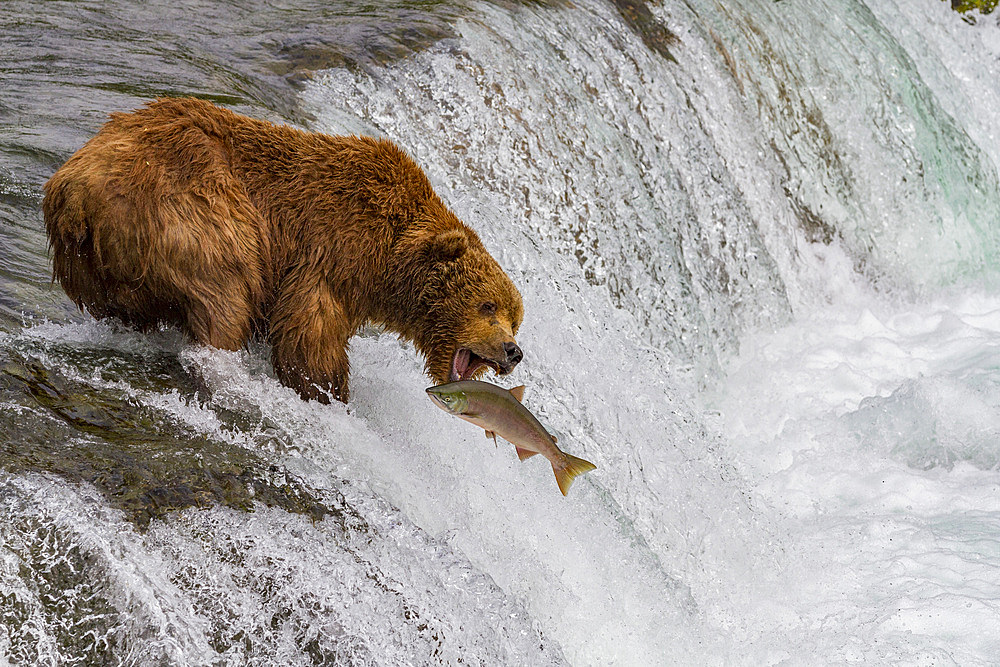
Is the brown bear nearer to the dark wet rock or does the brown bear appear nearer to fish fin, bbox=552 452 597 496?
the dark wet rock

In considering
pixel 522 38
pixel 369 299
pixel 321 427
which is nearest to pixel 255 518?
pixel 321 427

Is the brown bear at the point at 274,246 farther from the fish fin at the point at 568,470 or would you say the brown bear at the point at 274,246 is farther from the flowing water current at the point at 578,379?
the fish fin at the point at 568,470

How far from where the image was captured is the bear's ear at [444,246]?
11.4ft

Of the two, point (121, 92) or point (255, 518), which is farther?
point (121, 92)

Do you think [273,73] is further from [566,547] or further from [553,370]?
[566,547]

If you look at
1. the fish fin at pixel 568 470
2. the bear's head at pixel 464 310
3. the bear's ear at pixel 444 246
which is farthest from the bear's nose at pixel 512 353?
the fish fin at pixel 568 470

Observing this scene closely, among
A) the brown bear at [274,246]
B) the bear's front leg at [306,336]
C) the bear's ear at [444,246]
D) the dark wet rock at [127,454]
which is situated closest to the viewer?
the dark wet rock at [127,454]

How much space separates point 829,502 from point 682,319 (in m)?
1.30

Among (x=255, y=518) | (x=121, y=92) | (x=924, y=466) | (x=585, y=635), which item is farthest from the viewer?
(x=924, y=466)

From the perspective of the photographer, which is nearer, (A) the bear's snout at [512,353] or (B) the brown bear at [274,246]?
(B) the brown bear at [274,246]

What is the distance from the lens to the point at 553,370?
4484mm

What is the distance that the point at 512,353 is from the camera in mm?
3420

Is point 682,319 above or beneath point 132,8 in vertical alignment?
above

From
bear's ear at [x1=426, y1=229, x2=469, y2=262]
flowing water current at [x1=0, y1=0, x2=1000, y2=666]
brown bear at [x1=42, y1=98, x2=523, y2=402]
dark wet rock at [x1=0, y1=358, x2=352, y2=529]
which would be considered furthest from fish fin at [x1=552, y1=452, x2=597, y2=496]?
bear's ear at [x1=426, y1=229, x2=469, y2=262]
